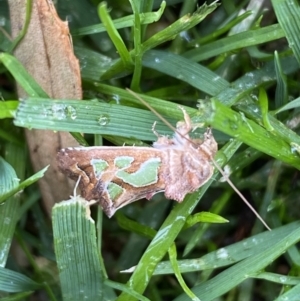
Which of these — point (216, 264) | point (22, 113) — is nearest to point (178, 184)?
point (216, 264)

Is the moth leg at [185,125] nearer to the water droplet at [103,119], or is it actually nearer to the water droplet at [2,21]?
the water droplet at [103,119]

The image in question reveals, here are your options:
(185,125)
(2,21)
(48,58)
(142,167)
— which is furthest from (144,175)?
(2,21)

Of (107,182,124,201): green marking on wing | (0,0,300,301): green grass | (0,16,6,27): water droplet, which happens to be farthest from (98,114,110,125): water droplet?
(0,16,6,27): water droplet

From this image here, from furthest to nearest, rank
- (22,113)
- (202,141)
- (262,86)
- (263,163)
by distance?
(263,163), (262,86), (202,141), (22,113)

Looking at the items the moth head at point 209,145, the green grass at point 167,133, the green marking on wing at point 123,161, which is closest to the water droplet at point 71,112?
the green grass at point 167,133

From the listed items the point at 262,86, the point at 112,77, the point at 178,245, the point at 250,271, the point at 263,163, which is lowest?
the point at 250,271

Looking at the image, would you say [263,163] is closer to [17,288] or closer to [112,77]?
[112,77]

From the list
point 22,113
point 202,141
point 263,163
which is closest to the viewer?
point 22,113

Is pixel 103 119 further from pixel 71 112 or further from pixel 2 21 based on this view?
pixel 2 21
